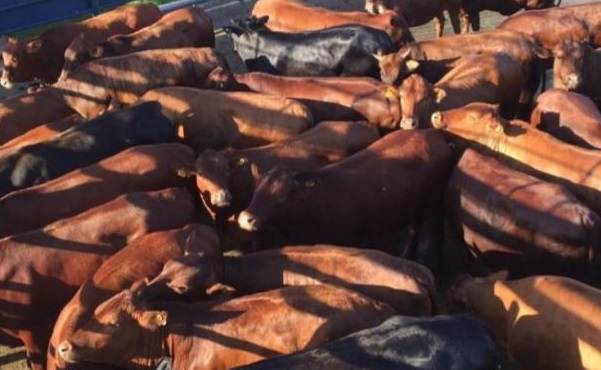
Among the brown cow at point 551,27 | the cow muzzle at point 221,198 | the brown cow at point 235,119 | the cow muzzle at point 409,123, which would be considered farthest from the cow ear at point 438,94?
the brown cow at point 551,27

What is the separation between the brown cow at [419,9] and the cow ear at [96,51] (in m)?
4.19


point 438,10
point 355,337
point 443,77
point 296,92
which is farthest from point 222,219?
point 438,10

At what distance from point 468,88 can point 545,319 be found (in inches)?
153

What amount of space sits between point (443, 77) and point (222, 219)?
341 cm

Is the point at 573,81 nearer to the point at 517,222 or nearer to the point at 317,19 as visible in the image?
the point at 517,222

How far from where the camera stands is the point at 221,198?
7047 mm

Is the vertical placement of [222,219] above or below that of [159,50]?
below

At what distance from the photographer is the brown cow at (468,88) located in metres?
8.23

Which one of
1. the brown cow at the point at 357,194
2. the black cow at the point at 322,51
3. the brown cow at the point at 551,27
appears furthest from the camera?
the brown cow at the point at 551,27

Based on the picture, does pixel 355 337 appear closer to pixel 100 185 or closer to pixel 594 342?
pixel 594 342

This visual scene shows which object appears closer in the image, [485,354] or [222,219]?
[485,354]

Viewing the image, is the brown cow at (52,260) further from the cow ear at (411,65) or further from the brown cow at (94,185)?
the cow ear at (411,65)

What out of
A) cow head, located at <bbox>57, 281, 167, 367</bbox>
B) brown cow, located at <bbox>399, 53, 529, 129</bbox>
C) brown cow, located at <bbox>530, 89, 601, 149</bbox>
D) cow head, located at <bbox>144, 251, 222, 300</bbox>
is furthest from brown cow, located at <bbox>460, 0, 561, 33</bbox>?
cow head, located at <bbox>57, 281, 167, 367</bbox>

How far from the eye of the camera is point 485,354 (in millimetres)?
4828
